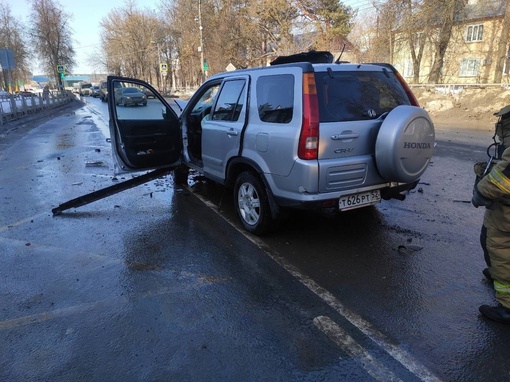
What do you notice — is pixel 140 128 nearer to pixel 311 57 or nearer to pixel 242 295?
pixel 311 57

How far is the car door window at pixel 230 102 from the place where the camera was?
4754 millimetres

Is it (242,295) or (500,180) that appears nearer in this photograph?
(500,180)

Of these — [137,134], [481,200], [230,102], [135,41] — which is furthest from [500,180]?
[135,41]

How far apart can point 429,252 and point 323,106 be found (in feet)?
6.28

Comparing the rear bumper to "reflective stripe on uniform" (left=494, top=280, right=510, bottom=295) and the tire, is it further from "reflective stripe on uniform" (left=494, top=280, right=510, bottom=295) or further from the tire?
"reflective stripe on uniform" (left=494, top=280, right=510, bottom=295)

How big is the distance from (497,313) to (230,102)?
11.8 ft

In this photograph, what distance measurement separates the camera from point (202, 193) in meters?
6.67

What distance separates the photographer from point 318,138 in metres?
3.73

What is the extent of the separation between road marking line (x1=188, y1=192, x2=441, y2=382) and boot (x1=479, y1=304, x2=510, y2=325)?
845mm

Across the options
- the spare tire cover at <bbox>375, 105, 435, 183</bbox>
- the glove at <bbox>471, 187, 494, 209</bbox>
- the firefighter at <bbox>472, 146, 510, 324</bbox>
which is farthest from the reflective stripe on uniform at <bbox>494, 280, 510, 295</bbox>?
the spare tire cover at <bbox>375, 105, 435, 183</bbox>

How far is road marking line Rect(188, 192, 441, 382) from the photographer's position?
2.44m

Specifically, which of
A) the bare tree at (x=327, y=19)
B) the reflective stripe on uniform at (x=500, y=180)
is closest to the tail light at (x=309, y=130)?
the reflective stripe on uniform at (x=500, y=180)

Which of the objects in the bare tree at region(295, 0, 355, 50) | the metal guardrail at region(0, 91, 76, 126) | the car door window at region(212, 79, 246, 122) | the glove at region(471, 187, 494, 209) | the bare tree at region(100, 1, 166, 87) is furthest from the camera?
the bare tree at region(100, 1, 166, 87)

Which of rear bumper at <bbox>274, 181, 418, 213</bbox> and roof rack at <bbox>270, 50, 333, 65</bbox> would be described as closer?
rear bumper at <bbox>274, 181, 418, 213</bbox>
